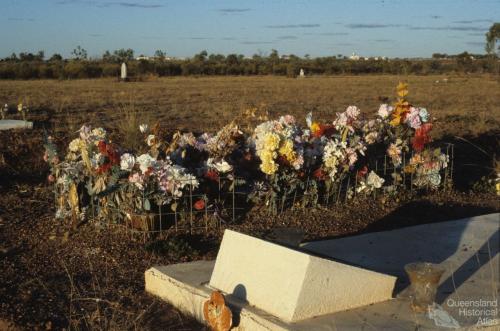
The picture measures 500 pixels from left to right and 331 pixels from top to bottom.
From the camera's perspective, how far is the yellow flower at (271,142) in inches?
253

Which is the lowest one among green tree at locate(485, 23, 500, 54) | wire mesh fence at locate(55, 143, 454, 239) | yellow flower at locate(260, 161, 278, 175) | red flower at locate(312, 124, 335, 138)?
wire mesh fence at locate(55, 143, 454, 239)

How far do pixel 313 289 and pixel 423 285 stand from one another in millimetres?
641

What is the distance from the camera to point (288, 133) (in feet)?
22.0

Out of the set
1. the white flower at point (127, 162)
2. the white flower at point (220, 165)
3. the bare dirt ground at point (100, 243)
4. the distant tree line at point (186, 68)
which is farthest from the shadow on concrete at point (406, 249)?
the distant tree line at point (186, 68)

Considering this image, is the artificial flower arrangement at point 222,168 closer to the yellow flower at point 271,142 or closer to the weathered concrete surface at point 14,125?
the yellow flower at point 271,142

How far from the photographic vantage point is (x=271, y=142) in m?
6.45

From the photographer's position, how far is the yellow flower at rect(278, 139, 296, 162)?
21.3 feet

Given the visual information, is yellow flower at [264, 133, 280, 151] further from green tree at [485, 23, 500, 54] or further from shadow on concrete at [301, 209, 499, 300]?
green tree at [485, 23, 500, 54]

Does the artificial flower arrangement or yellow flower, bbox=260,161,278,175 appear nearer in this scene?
the artificial flower arrangement

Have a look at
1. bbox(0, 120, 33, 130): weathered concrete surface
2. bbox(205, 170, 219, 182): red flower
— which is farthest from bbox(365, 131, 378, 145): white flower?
bbox(0, 120, 33, 130): weathered concrete surface

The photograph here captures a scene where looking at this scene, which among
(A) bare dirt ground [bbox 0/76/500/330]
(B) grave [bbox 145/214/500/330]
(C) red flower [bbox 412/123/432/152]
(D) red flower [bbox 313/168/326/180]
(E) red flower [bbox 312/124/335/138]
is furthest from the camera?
(C) red flower [bbox 412/123/432/152]

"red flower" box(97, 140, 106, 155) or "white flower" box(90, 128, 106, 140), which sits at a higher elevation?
"white flower" box(90, 128, 106, 140)

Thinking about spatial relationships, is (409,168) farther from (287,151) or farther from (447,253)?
(447,253)

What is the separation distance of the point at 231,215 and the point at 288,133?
944 mm
